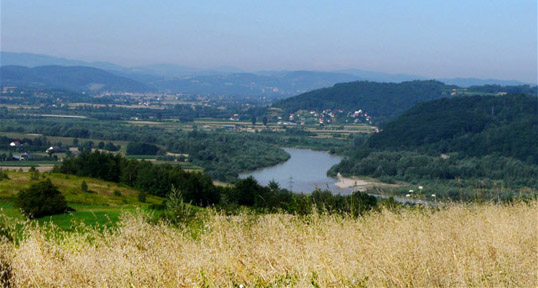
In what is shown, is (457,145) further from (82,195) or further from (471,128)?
(82,195)

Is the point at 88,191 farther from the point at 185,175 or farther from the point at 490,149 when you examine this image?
the point at 490,149

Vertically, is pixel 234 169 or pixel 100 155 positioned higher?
pixel 100 155

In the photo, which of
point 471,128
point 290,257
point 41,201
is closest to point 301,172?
→ point 471,128

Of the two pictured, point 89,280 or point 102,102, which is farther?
point 102,102

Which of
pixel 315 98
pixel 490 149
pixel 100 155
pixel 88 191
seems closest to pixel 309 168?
pixel 490 149

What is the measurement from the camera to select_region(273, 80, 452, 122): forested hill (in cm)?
16675

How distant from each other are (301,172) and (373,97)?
366 feet

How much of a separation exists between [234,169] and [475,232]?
64172 mm

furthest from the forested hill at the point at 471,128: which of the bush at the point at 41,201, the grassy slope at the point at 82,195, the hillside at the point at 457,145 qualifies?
the bush at the point at 41,201

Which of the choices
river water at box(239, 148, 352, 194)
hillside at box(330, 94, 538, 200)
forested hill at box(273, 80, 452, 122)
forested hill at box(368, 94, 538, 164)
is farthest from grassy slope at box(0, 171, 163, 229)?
forested hill at box(273, 80, 452, 122)

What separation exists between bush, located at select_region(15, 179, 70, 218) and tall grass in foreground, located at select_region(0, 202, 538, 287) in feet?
44.2

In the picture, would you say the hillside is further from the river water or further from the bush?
the bush

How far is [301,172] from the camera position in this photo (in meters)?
67.4

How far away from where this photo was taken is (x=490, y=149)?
253ft
